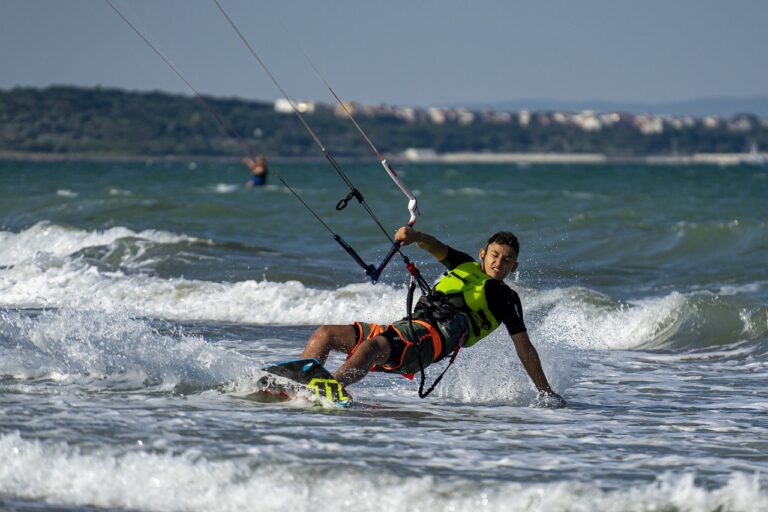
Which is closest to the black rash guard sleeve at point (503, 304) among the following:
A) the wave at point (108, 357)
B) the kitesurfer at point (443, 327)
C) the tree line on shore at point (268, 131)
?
the kitesurfer at point (443, 327)

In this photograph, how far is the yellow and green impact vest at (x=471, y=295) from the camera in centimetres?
729

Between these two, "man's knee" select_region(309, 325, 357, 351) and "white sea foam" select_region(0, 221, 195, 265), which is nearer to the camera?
"man's knee" select_region(309, 325, 357, 351)

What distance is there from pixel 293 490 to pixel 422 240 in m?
2.06

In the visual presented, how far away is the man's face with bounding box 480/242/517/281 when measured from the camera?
291 inches

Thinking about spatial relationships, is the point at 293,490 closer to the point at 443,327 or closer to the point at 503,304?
the point at 443,327

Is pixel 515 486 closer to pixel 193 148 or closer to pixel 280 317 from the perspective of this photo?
pixel 280 317

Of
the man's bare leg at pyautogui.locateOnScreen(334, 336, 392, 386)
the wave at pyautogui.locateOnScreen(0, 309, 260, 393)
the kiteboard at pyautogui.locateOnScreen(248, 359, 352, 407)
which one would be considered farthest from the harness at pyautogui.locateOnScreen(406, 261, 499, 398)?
the wave at pyautogui.locateOnScreen(0, 309, 260, 393)

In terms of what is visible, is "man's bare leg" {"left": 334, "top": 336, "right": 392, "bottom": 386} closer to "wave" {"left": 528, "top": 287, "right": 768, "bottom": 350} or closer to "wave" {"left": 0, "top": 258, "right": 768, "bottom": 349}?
"wave" {"left": 0, "top": 258, "right": 768, "bottom": 349}

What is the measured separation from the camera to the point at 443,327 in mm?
7215

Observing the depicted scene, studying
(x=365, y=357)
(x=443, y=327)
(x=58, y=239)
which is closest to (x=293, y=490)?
(x=365, y=357)

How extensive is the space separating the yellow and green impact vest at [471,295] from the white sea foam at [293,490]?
6.08 feet

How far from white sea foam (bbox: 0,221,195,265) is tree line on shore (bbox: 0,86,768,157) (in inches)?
3330

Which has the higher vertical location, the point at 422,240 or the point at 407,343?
the point at 422,240

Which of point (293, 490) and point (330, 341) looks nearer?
point (293, 490)
